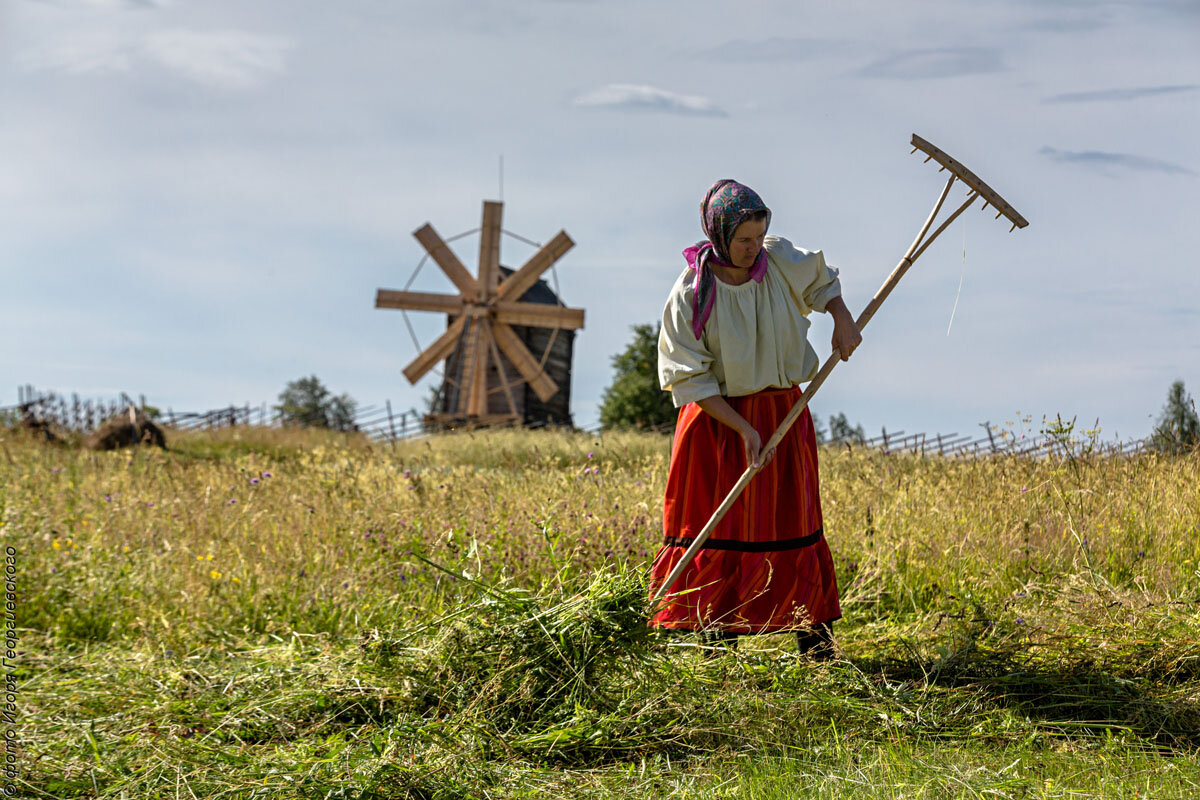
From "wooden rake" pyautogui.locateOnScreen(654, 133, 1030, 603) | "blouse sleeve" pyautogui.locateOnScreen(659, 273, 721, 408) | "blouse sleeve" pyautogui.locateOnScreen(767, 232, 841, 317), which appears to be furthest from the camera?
"blouse sleeve" pyautogui.locateOnScreen(767, 232, 841, 317)

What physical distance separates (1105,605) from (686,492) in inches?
75.1

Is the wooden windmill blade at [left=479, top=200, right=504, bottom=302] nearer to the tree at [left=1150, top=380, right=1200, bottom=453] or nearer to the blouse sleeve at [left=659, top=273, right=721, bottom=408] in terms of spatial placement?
the tree at [left=1150, top=380, right=1200, bottom=453]

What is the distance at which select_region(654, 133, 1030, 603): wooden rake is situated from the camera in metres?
3.61

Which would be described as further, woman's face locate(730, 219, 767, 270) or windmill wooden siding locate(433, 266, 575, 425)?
windmill wooden siding locate(433, 266, 575, 425)

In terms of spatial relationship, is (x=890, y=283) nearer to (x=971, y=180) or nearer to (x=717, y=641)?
(x=971, y=180)

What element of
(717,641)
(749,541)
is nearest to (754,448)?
(749,541)

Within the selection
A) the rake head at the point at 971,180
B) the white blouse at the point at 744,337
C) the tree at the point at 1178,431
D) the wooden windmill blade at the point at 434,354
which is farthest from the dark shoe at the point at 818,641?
the wooden windmill blade at the point at 434,354

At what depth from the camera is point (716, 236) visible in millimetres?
3787

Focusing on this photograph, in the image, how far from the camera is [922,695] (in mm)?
3594

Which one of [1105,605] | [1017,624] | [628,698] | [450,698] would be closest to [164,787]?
[450,698]

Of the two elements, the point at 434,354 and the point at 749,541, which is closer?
the point at 749,541

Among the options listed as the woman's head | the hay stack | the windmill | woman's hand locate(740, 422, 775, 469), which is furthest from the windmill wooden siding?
woman's hand locate(740, 422, 775, 469)

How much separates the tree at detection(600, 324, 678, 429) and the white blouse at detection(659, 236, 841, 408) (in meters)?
16.0

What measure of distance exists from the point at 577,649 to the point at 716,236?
1.56m
